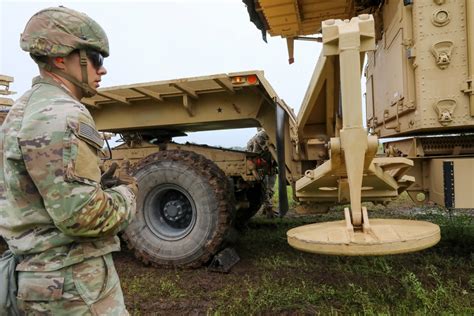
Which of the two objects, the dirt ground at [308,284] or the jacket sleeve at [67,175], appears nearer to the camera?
the jacket sleeve at [67,175]

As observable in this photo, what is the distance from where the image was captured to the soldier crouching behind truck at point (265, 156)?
4.81m

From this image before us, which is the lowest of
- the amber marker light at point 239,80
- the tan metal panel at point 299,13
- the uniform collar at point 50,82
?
the uniform collar at point 50,82

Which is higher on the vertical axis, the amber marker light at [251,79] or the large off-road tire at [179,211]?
the amber marker light at [251,79]

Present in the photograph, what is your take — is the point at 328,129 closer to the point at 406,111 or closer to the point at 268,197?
the point at 406,111

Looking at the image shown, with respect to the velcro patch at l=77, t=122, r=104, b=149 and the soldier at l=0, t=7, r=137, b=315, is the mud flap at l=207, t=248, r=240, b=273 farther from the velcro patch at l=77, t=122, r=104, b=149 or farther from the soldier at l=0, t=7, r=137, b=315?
the velcro patch at l=77, t=122, r=104, b=149

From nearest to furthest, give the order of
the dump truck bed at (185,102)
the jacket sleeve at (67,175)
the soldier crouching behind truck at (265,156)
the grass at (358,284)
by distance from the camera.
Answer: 1. the jacket sleeve at (67,175)
2. the grass at (358,284)
3. the dump truck bed at (185,102)
4. the soldier crouching behind truck at (265,156)

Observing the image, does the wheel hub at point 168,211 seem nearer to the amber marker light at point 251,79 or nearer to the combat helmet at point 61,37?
the amber marker light at point 251,79

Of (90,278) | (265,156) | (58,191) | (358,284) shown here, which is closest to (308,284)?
(358,284)

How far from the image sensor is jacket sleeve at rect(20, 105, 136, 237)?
1.43m

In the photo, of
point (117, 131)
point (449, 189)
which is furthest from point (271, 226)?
point (449, 189)

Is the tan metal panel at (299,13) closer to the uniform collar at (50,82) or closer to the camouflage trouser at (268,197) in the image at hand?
the camouflage trouser at (268,197)

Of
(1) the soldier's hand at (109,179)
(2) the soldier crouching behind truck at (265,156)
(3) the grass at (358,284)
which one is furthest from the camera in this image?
(2) the soldier crouching behind truck at (265,156)

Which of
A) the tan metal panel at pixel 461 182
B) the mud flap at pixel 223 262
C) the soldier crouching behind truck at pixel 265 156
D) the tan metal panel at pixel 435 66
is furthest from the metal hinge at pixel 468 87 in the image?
the mud flap at pixel 223 262

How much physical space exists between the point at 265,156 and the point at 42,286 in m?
3.42
